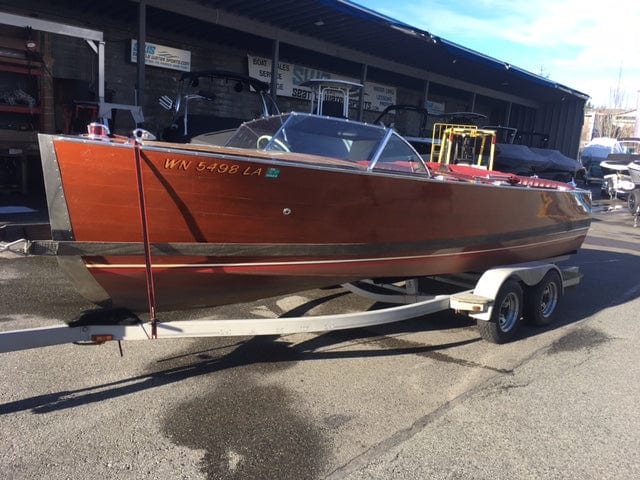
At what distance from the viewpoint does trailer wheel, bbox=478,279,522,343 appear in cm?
495

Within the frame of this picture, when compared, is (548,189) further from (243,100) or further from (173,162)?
(243,100)

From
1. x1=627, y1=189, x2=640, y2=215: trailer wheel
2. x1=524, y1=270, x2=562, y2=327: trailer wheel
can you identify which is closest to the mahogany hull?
x1=524, y1=270, x2=562, y2=327: trailer wheel

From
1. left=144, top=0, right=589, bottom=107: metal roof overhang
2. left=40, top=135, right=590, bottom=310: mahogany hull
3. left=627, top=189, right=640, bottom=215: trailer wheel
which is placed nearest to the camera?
left=40, top=135, right=590, bottom=310: mahogany hull

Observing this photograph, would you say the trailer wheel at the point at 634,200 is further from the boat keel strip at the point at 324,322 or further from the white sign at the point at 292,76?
the boat keel strip at the point at 324,322

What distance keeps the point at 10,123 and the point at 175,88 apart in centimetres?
511

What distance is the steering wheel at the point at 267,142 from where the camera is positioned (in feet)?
15.5

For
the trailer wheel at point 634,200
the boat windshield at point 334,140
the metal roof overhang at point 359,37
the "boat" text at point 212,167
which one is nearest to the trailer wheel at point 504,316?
the boat windshield at point 334,140

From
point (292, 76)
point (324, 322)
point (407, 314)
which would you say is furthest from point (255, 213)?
point (292, 76)

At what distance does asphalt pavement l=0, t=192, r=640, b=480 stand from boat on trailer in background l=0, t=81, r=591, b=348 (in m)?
0.50

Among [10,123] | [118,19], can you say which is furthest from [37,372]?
[118,19]

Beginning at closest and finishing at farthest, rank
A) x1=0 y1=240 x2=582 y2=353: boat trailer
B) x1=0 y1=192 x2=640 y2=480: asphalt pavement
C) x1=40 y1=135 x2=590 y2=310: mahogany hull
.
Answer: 1. x1=0 y1=192 x2=640 y2=480: asphalt pavement
2. x1=40 y1=135 x2=590 y2=310: mahogany hull
3. x1=0 y1=240 x2=582 y2=353: boat trailer

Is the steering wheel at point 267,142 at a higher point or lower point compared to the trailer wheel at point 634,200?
higher

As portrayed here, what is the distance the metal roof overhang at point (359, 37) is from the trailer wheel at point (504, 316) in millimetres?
9141

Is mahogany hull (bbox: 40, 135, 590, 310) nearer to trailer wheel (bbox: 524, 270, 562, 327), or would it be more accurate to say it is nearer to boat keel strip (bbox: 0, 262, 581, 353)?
boat keel strip (bbox: 0, 262, 581, 353)
